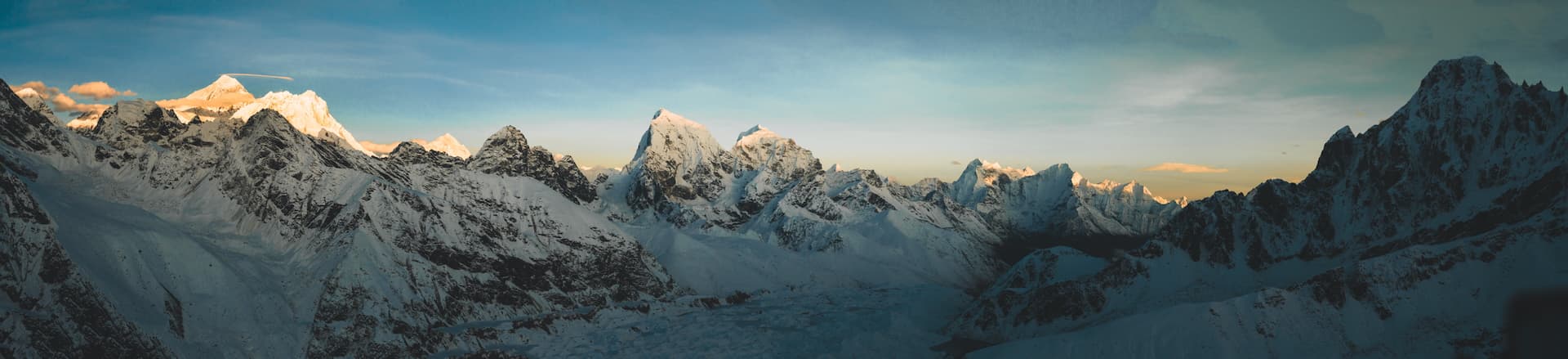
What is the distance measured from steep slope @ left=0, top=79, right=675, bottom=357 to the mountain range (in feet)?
1.62

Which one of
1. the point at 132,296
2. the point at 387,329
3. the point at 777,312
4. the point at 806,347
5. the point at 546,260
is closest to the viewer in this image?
the point at 132,296

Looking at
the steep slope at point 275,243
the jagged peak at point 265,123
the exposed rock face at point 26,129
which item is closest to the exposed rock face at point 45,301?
the steep slope at point 275,243

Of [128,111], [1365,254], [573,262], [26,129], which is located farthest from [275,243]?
[1365,254]

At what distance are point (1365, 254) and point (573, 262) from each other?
157788 mm

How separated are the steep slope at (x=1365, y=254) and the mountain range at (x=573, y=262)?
1.12 feet

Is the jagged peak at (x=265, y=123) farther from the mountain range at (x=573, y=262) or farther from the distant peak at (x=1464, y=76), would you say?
the distant peak at (x=1464, y=76)

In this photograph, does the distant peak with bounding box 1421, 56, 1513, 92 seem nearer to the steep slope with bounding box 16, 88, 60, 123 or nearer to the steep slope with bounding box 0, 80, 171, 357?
the steep slope with bounding box 0, 80, 171, 357

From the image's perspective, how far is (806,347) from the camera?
145750mm

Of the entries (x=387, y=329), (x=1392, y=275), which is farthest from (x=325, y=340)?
(x=1392, y=275)

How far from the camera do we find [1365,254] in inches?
4555

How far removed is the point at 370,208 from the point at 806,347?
91.4m

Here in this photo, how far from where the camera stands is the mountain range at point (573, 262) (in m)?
90.4

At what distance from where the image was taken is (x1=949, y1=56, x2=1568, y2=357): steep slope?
298ft

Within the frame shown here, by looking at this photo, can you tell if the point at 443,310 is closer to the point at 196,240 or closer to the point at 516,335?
the point at 516,335
